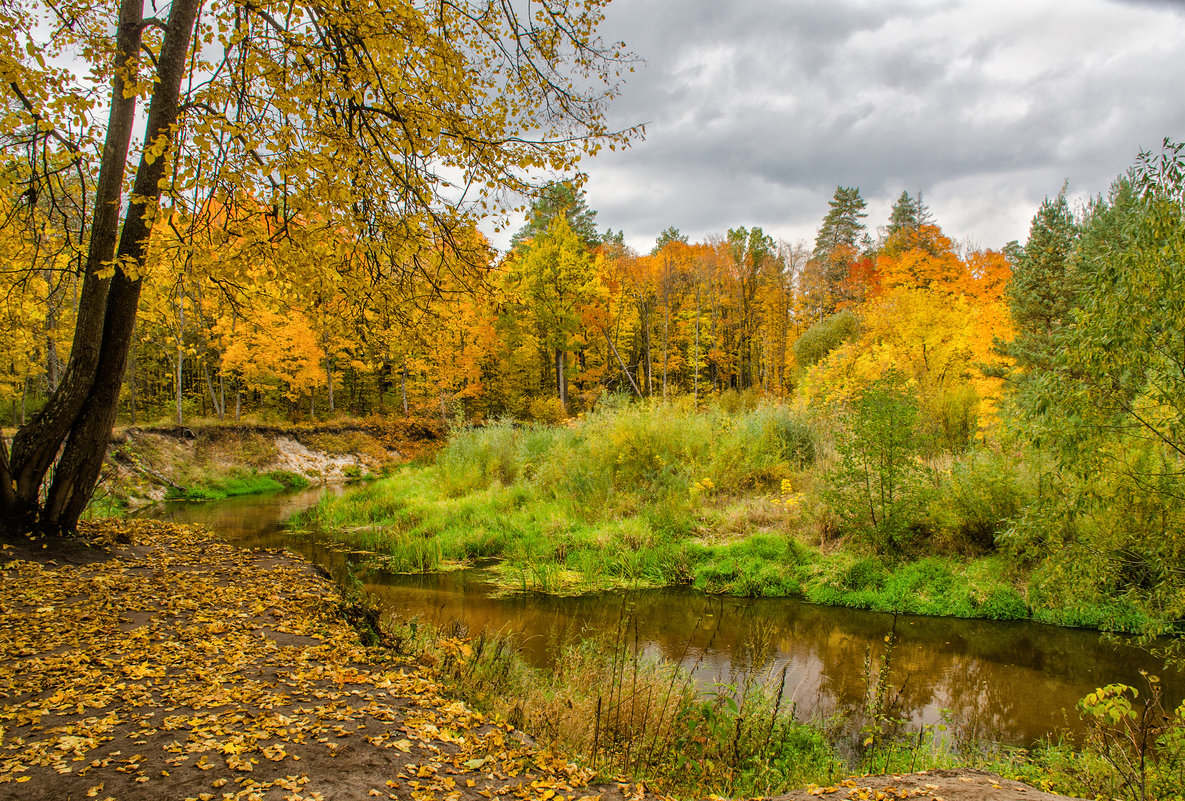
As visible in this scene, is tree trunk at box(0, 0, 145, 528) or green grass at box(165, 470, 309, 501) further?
green grass at box(165, 470, 309, 501)

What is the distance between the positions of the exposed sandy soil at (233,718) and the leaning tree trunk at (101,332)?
46.0 inches

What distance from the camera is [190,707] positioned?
3.33m

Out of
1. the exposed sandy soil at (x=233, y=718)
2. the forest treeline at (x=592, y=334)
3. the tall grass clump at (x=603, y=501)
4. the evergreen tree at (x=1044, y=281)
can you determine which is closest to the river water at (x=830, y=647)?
the tall grass clump at (x=603, y=501)

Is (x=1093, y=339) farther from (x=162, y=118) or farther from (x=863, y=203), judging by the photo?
(x=863, y=203)

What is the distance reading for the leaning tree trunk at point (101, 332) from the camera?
5.80m

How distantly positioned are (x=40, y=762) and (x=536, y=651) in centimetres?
465

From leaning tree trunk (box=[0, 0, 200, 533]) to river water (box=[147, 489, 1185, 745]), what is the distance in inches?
160

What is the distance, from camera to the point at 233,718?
10.5ft

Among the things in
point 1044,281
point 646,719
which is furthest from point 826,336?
point 646,719

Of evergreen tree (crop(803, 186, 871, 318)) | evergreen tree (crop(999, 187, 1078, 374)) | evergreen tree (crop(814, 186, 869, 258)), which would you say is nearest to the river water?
evergreen tree (crop(999, 187, 1078, 374))

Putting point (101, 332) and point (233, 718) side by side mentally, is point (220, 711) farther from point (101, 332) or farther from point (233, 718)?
point (101, 332)

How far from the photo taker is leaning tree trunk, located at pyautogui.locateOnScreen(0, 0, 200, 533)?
5801 millimetres

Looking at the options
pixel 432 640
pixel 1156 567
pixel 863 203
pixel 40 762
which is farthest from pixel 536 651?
pixel 863 203

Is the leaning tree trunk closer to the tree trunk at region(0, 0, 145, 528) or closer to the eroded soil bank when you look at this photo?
the tree trunk at region(0, 0, 145, 528)
